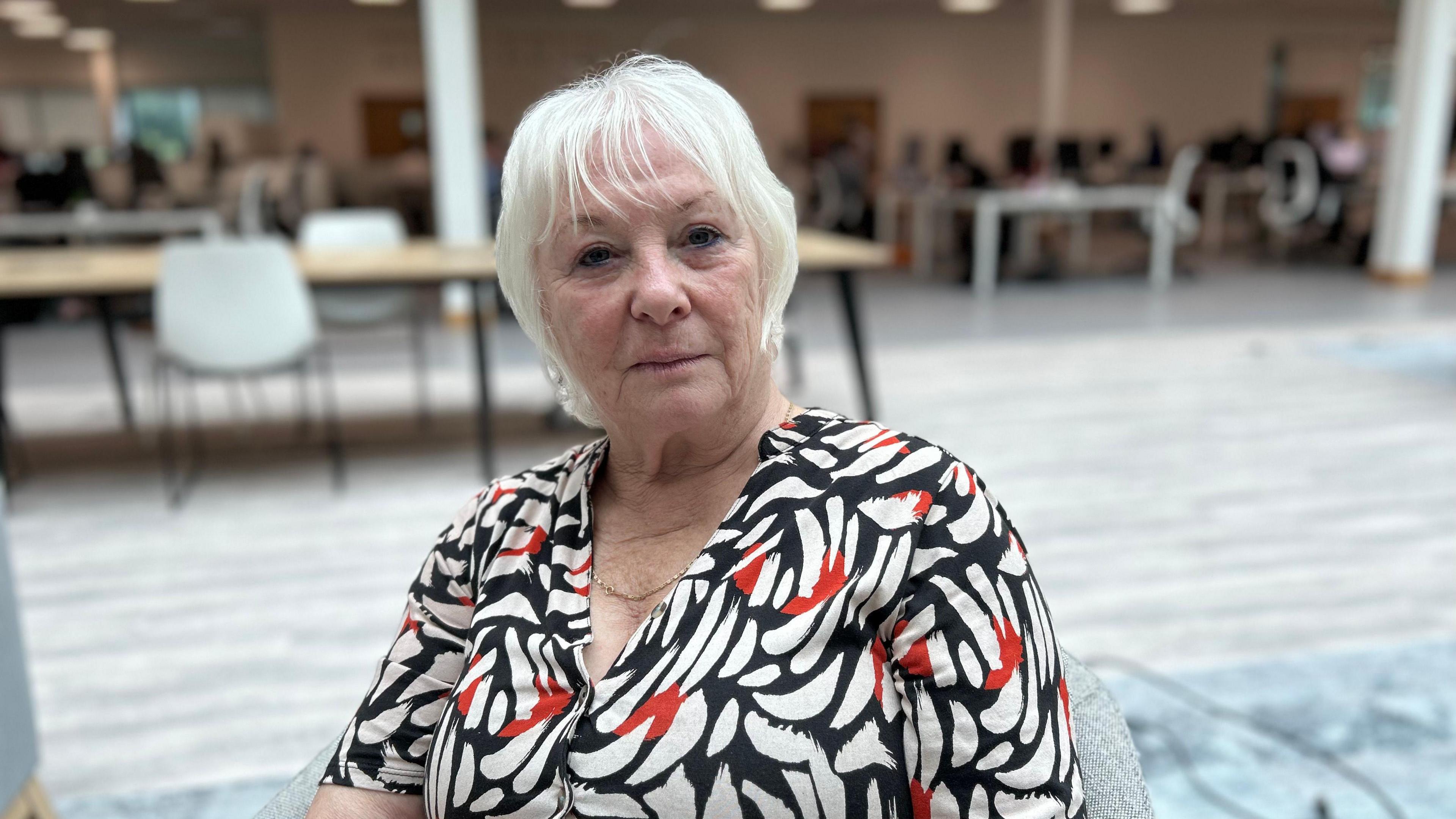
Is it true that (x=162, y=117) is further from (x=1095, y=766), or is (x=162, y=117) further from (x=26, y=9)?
(x=1095, y=766)

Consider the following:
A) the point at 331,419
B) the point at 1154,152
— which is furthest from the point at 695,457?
the point at 1154,152

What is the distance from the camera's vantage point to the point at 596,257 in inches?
36.3

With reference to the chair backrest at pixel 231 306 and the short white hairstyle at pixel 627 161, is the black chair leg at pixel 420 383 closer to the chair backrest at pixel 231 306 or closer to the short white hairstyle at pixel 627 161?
the chair backrest at pixel 231 306

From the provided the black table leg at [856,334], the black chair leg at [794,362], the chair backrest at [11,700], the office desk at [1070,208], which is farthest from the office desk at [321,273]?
the office desk at [1070,208]

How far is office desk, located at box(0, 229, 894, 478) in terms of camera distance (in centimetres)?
336

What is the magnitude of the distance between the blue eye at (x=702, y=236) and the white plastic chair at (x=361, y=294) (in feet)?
12.6

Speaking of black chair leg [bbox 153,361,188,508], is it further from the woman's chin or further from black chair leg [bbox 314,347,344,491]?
the woman's chin

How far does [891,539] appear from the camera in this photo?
0.84 m

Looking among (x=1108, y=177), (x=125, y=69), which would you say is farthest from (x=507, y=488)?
(x=125, y=69)

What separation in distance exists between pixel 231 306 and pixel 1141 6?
1356cm

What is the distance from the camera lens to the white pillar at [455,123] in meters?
6.45

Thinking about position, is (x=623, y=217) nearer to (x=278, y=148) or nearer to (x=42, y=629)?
(x=42, y=629)

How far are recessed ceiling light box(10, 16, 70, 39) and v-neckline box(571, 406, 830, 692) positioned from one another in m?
15.2

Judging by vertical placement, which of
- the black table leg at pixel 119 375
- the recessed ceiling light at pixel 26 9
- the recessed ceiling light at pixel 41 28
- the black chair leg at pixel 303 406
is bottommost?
the black chair leg at pixel 303 406
